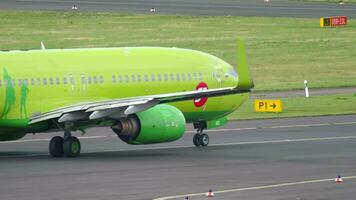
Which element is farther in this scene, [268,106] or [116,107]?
[268,106]

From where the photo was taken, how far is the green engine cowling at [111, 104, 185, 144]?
41.2 metres

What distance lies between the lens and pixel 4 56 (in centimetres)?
4219

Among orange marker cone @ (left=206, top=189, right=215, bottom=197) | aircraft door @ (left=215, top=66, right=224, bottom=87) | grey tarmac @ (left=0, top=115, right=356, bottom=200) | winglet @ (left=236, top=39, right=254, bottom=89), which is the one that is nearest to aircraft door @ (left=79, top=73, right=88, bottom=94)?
grey tarmac @ (left=0, top=115, right=356, bottom=200)

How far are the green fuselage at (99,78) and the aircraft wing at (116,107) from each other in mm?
692

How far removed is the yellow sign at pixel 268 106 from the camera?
6084 cm

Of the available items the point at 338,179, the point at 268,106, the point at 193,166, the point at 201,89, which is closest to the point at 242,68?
the point at 193,166

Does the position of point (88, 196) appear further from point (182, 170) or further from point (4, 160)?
point (4, 160)

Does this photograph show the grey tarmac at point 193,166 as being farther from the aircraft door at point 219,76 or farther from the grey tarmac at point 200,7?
the grey tarmac at point 200,7

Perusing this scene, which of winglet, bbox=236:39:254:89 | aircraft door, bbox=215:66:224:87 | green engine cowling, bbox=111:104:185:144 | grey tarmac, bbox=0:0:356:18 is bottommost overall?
green engine cowling, bbox=111:104:185:144

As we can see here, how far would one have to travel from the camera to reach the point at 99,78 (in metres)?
43.7

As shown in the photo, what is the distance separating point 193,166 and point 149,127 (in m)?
3.22

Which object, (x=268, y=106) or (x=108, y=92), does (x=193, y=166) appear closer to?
(x=108, y=92)

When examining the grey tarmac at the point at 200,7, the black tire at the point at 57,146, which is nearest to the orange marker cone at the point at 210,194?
the black tire at the point at 57,146

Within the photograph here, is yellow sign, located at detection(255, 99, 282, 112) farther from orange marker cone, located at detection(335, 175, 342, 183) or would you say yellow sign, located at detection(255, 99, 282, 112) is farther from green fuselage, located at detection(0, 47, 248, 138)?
orange marker cone, located at detection(335, 175, 342, 183)
